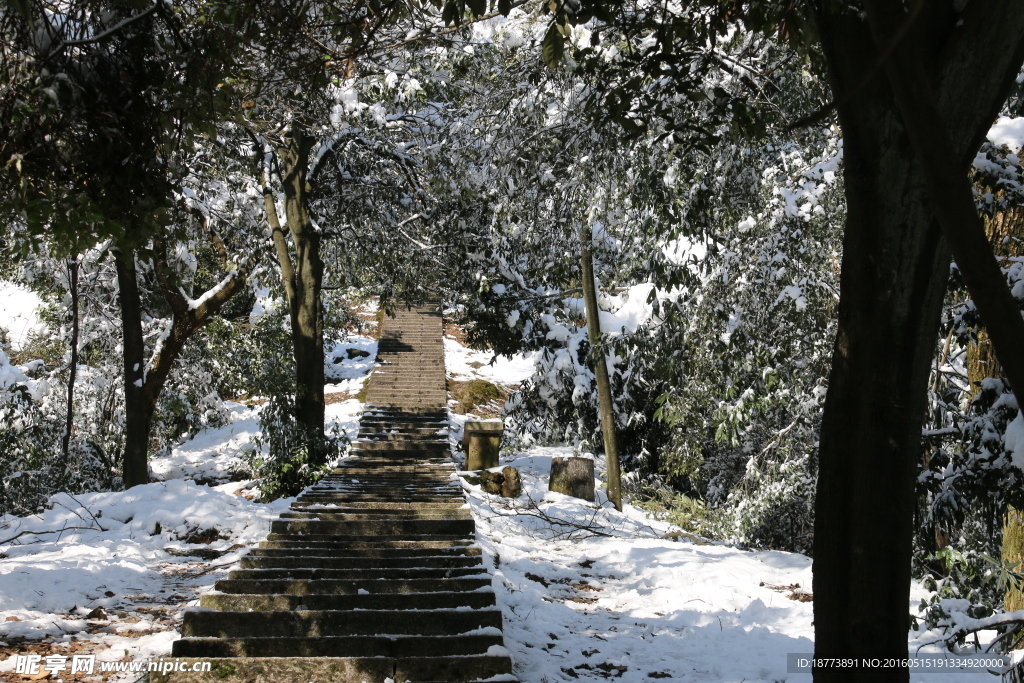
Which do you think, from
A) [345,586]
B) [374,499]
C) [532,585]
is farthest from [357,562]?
[532,585]

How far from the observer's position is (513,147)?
21.0 feet

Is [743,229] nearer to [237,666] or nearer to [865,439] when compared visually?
[865,439]

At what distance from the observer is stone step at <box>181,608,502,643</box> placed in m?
4.25

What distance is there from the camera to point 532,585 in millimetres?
6844

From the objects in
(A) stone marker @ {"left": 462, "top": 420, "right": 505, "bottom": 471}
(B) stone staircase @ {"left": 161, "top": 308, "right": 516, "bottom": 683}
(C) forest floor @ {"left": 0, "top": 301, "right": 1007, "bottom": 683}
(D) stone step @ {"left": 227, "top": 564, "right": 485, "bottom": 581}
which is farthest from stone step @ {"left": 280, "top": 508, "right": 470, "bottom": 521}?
(A) stone marker @ {"left": 462, "top": 420, "right": 505, "bottom": 471}

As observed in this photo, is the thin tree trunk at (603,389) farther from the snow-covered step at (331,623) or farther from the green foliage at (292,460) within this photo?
the snow-covered step at (331,623)

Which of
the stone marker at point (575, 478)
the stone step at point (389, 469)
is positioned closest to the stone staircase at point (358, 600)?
the stone step at point (389, 469)

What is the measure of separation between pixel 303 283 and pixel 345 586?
21.9 feet

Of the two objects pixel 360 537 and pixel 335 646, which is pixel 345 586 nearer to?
pixel 335 646

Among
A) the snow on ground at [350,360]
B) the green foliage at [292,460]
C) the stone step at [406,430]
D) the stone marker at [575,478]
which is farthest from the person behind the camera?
the snow on ground at [350,360]

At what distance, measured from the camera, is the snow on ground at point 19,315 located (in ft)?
48.2

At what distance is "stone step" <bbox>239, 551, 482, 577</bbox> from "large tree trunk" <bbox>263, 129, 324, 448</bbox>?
17.1ft

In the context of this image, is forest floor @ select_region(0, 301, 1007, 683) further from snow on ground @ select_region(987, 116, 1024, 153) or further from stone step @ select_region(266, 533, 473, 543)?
snow on ground @ select_region(987, 116, 1024, 153)

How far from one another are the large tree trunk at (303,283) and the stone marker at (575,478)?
3622 millimetres
